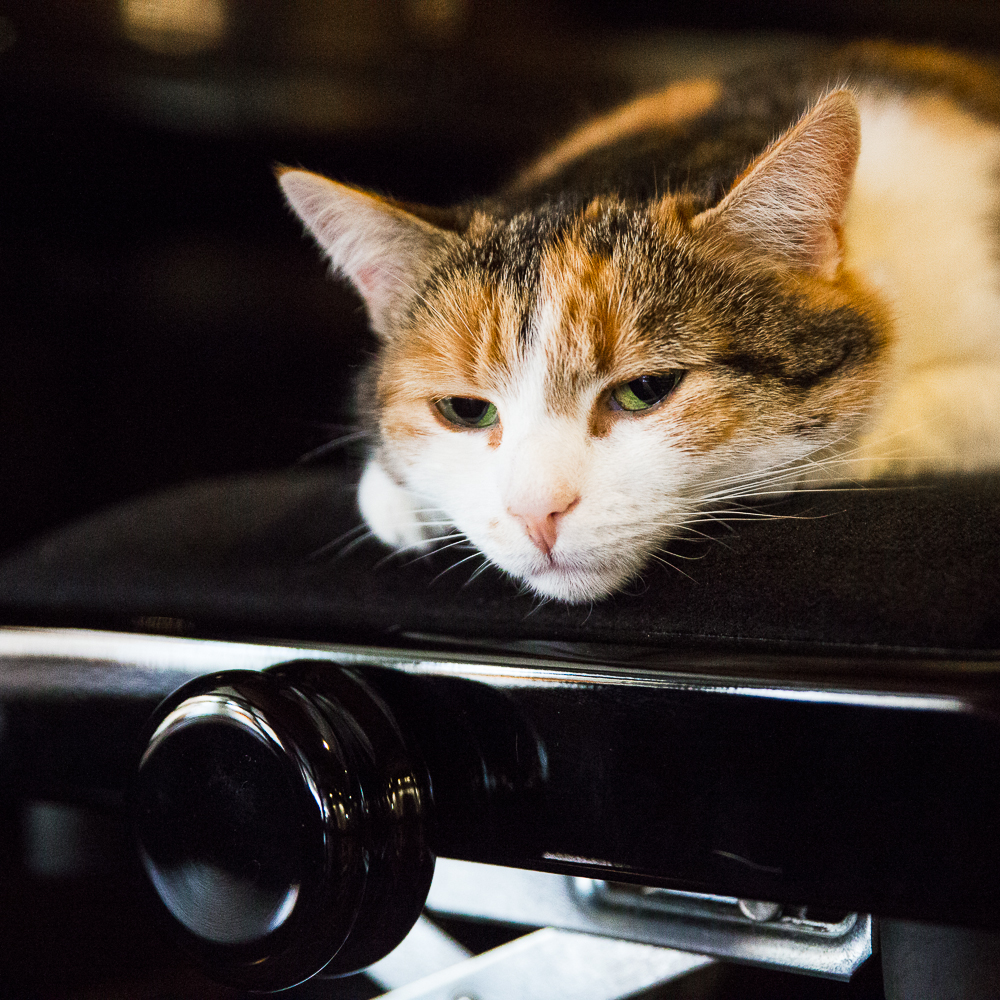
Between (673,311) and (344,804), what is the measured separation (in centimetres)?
45

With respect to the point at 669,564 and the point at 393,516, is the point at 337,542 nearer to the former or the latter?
the point at 393,516

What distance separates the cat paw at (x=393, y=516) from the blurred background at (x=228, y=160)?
370mm

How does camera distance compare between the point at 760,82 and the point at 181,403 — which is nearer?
the point at 760,82

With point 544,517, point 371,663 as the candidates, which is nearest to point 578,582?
point 544,517

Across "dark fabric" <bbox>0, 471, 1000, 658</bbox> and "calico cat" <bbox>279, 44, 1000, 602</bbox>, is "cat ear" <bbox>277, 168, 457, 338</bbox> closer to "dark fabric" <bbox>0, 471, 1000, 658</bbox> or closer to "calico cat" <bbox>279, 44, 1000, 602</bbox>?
"calico cat" <bbox>279, 44, 1000, 602</bbox>

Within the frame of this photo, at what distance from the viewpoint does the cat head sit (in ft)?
2.20

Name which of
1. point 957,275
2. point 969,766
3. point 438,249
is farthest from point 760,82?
point 969,766

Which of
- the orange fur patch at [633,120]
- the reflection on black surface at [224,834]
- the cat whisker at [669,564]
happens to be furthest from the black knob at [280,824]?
the orange fur patch at [633,120]

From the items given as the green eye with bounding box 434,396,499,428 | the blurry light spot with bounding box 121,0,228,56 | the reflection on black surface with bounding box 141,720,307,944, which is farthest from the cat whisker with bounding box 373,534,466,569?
the blurry light spot with bounding box 121,0,228,56

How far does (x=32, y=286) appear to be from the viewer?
1219 millimetres

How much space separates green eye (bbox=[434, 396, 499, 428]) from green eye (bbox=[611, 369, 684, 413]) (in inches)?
4.9

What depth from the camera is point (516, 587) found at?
70 cm

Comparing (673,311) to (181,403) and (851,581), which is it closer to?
(851,581)

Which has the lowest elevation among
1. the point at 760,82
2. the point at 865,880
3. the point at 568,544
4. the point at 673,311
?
the point at 865,880
